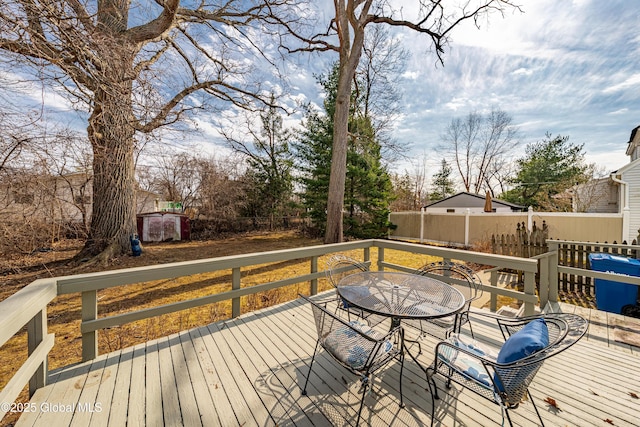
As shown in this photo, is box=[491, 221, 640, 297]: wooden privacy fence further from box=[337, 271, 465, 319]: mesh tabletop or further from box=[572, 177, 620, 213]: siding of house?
box=[572, 177, 620, 213]: siding of house

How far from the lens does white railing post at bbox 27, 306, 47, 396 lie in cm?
165

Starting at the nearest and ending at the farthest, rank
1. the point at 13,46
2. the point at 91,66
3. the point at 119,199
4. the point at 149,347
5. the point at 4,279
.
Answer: the point at 13,46 → the point at 149,347 → the point at 91,66 → the point at 4,279 → the point at 119,199

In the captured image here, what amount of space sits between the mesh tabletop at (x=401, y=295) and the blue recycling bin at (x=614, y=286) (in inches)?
132

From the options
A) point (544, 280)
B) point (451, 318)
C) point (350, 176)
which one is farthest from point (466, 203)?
point (451, 318)

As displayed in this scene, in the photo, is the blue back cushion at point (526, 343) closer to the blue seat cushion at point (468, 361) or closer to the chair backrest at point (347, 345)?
the blue seat cushion at point (468, 361)

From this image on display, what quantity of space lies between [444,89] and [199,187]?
13.9 meters

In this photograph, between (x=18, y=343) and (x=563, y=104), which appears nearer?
(x=18, y=343)

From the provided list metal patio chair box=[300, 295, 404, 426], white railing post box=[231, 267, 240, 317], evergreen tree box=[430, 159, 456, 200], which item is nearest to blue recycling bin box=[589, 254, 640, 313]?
metal patio chair box=[300, 295, 404, 426]

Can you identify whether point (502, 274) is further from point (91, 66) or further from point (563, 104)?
point (563, 104)

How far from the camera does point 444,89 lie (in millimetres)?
11430

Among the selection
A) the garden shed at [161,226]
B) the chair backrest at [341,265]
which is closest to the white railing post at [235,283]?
the chair backrest at [341,265]

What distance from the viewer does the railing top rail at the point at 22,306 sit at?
4.00 feet

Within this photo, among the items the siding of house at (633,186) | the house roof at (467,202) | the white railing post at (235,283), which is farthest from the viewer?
the house roof at (467,202)

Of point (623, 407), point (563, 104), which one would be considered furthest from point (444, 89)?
point (623, 407)
